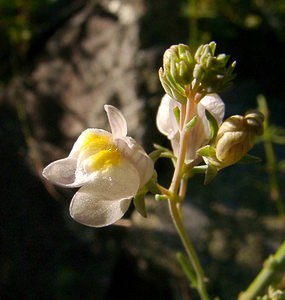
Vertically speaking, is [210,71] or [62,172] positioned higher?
[210,71]

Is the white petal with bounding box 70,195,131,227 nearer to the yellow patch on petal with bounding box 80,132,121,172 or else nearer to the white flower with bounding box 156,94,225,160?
the yellow patch on petal with bounding box 80,132,121,172

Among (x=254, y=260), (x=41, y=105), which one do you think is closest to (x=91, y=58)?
(x=41, y=105)

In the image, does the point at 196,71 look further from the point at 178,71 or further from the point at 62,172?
the point at 62,172

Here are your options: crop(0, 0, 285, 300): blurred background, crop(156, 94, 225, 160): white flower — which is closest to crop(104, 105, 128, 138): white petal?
crop(156, 94, 225, 160): white flower

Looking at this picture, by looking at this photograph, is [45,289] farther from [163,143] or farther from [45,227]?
[163,143]

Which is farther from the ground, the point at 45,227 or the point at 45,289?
the point at 45,227

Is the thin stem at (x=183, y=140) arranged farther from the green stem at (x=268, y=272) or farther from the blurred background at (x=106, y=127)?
the blurred background at (x=106, y=127)

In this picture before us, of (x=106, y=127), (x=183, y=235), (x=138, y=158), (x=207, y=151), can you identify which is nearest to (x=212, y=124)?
(x=207, y=151)
